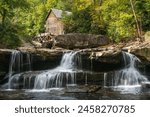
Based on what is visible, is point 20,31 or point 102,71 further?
point 20,31

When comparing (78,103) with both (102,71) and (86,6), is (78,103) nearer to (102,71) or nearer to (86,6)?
(102,71)

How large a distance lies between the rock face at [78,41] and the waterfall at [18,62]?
8138mm

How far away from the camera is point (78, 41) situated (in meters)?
32.7

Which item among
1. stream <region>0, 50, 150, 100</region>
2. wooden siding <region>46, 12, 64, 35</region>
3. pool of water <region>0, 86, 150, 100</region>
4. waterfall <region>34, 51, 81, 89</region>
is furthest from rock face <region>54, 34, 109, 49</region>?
wooden siding <region>46, 12, 64, 35</region>

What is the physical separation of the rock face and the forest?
219cm

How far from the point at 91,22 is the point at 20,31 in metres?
14.4

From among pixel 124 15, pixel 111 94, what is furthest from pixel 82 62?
pixel 124 15

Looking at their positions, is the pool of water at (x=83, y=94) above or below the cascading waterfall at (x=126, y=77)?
below

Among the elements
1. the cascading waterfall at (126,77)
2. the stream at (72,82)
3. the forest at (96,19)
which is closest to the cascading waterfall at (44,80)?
the stream at (72,82)

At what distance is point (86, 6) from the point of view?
1447 inches

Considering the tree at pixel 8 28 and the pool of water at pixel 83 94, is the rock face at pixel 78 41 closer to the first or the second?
the tree at pixel 8 28

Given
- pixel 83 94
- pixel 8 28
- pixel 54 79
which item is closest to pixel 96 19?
pixel 8 28

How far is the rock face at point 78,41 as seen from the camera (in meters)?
32.0

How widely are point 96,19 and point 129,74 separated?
53.1ft
